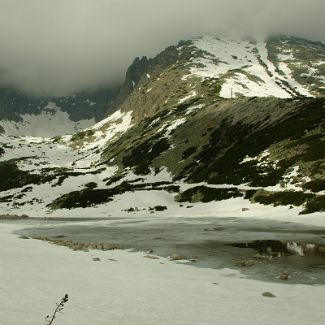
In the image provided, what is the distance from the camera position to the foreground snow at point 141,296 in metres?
10.5

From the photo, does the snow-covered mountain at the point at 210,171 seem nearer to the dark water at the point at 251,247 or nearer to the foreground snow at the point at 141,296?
the dark water at the point at 251,247

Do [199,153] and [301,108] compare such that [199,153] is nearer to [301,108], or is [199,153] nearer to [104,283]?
[301,108]

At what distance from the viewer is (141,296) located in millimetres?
13195

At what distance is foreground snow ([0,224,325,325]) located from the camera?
34.5 feet

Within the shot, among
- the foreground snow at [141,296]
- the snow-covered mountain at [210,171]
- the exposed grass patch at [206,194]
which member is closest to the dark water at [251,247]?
the foreground snow at [141,296]

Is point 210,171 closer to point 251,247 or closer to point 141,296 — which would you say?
point 251,247

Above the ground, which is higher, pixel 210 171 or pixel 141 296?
pixel 210 171

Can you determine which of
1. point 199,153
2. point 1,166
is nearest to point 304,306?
point 199,153

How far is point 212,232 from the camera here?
39875mm

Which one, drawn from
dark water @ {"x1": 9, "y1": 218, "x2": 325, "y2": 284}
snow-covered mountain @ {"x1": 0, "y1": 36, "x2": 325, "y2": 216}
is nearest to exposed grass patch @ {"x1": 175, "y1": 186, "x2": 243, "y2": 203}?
snow-covered mountain @ {"x1": 0, "y1": 36, "x2": 325, "y2": 216}

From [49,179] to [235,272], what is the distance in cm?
10601

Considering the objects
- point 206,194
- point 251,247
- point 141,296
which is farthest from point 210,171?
point 141,296

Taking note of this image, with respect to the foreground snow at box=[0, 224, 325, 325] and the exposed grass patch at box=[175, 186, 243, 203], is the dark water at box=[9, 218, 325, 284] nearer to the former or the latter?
the foreground snow at box=[0, 224, 325, 325]

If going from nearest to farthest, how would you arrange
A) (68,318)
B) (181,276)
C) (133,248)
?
(68,318) → (181,276) → (133,248)
